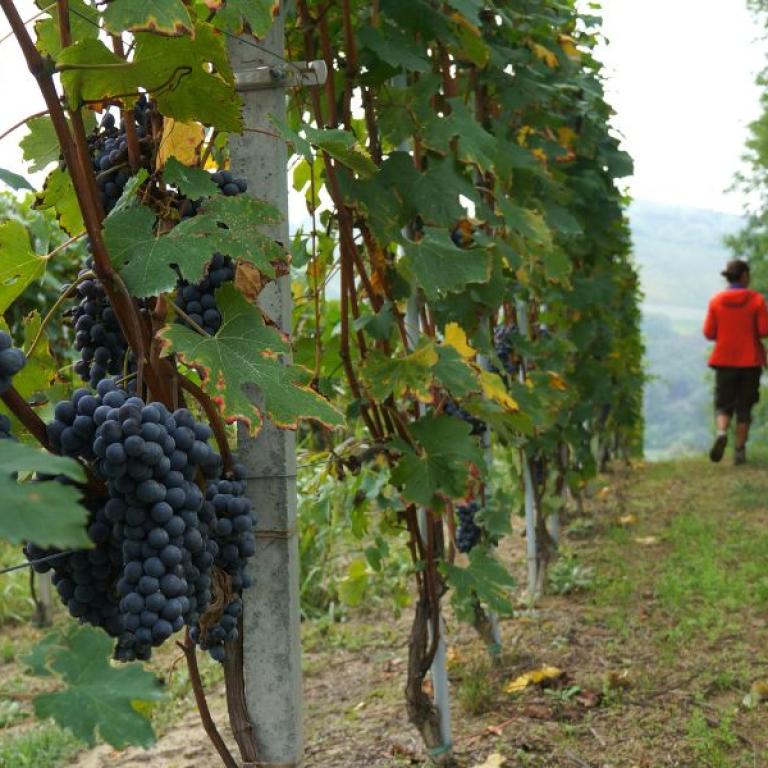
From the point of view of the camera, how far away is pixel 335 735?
128 inches

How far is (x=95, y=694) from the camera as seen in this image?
795mm

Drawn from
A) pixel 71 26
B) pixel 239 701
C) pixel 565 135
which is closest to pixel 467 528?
pixel 565 135

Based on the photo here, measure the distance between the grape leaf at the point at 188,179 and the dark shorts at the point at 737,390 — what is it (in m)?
8.74

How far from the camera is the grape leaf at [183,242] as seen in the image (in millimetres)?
1193

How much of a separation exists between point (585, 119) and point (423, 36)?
243 cm

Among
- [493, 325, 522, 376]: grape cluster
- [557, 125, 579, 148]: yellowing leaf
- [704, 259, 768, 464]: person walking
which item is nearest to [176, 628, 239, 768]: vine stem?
[493, 325, 522, 376]: grape cluster

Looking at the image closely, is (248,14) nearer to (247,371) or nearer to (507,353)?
(247,371)

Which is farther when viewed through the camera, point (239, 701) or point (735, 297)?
point (735, 297)

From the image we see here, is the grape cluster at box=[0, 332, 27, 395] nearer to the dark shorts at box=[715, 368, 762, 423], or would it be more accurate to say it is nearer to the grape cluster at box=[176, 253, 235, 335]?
the grape cluster at box=[176, 253, 235, 335]

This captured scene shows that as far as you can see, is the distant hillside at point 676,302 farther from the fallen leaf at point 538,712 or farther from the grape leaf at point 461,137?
the grape leaf at point 461,137

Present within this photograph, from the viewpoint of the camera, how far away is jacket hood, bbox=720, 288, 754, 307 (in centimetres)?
914

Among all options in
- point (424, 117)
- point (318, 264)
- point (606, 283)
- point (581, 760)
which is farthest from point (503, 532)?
point (606, 283)

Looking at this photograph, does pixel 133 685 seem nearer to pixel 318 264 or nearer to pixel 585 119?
pixel 318 264

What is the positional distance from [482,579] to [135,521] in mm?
1786
